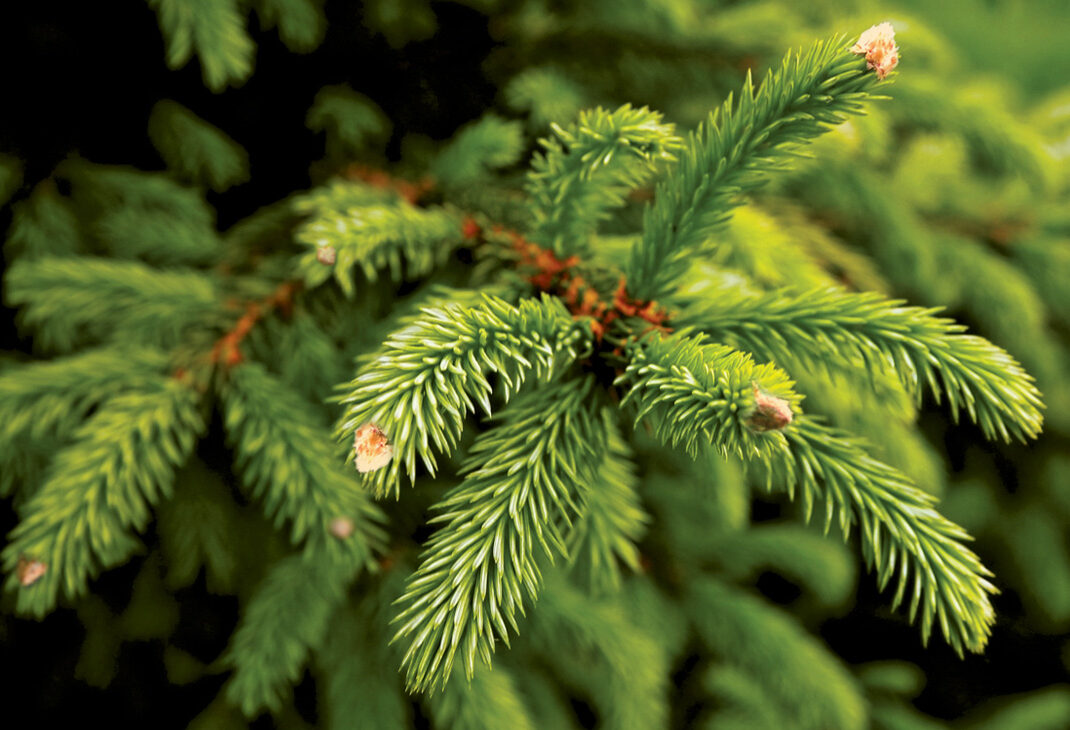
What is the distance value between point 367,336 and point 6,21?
0.86 m

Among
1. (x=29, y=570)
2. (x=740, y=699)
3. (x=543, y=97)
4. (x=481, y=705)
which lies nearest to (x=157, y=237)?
(x=29, y=570)

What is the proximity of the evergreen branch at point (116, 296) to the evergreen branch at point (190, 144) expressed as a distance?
0.27 m

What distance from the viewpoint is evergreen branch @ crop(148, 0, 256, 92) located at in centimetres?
90

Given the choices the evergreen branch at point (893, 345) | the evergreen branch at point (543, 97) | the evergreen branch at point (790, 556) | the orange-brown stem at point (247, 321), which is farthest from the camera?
the evergreen branch at point (790, 556)

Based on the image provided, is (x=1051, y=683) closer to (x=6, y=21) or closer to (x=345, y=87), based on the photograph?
(x=345, y=87)

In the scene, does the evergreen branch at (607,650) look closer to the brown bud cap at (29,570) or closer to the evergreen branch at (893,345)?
the evergreen branch at (893,345)

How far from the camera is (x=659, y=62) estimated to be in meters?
1.29

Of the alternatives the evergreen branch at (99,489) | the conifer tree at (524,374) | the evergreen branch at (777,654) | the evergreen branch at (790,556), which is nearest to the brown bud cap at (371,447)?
the conifer tree at (524,374)

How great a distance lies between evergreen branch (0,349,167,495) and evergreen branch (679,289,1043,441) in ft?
2.72

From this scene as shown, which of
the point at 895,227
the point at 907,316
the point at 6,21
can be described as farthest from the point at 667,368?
the point at 6,21

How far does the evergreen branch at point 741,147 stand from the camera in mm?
616

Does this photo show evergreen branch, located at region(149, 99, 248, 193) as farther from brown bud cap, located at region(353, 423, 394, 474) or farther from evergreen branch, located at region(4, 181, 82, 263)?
brown bud cap, located at region(353, 423, 394, 474)

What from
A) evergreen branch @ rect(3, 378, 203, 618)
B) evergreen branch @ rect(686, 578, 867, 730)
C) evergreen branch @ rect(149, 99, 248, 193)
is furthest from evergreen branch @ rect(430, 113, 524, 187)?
evergreen branch @ rect(686, 578, 867, 730)

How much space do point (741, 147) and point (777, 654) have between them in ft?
3.39
